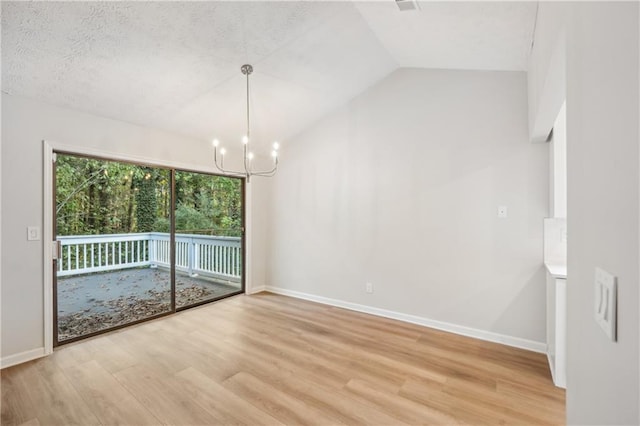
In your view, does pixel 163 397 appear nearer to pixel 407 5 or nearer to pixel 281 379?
pixel 281 379

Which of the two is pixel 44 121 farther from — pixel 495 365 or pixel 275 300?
pixel 495 365

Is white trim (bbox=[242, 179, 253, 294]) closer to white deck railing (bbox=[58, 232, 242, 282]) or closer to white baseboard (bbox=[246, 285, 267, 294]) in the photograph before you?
white baseboard (bbox=[246, 285, 267, 294])

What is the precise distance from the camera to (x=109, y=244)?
3.46 meters

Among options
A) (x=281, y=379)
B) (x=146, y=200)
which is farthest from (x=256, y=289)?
(x=281, y=379)

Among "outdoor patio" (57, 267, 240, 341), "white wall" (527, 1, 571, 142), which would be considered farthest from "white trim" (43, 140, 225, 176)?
"white wall" (527, 1, 571, 142)

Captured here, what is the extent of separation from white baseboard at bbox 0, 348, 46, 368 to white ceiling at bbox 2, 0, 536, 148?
2.27 m

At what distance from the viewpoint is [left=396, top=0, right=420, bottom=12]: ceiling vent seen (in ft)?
7.39

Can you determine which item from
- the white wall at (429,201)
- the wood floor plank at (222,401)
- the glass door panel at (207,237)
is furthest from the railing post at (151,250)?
the white wall at (429,201)

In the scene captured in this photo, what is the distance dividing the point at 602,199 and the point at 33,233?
3846mm

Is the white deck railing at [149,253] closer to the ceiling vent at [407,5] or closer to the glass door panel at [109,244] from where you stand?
the glass door panel at [109,244]

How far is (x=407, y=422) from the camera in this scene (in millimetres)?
1946

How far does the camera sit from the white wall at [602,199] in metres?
0.54

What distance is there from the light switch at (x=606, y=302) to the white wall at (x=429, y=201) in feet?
8.67

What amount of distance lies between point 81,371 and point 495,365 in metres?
3.47
